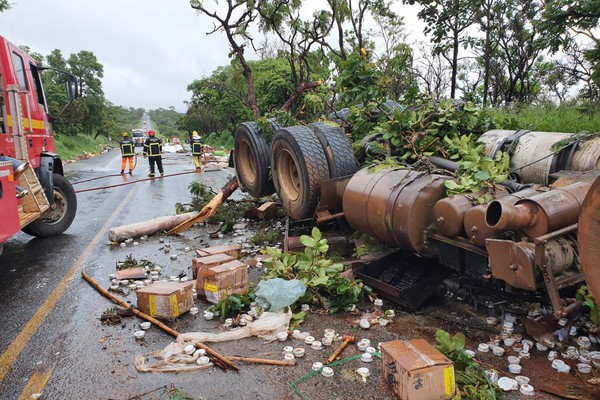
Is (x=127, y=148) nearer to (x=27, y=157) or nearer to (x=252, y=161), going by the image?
(x=252, y=161)

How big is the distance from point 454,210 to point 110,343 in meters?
2.78

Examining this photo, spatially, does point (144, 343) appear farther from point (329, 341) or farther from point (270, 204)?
point (270, 204)

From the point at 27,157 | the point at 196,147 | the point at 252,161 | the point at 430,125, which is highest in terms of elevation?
the point at 430,125

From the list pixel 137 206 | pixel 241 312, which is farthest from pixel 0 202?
pixel 137 206

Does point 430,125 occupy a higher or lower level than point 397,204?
higher

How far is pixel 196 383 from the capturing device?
8.92 feet

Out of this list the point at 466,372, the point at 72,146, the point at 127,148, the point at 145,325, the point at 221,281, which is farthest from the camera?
the point at 72,146

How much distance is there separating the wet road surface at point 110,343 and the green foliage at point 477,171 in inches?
41.4

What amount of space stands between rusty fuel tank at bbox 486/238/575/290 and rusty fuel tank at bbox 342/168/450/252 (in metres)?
0.77

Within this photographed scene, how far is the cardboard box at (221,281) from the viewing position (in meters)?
3.88

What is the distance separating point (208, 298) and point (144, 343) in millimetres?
806

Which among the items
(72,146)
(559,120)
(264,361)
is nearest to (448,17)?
(559,120)

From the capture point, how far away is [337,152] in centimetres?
528

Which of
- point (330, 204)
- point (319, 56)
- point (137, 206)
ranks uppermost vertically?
point (319, 56)
